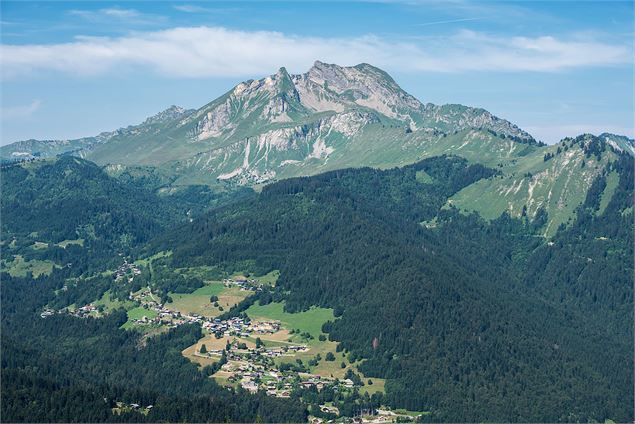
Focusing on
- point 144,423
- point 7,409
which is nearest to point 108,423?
point 144,423

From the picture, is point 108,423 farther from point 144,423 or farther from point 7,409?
point 7,409

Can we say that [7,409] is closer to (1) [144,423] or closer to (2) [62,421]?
(2) [62,421]

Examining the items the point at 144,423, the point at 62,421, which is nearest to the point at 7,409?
the point at 62,421
